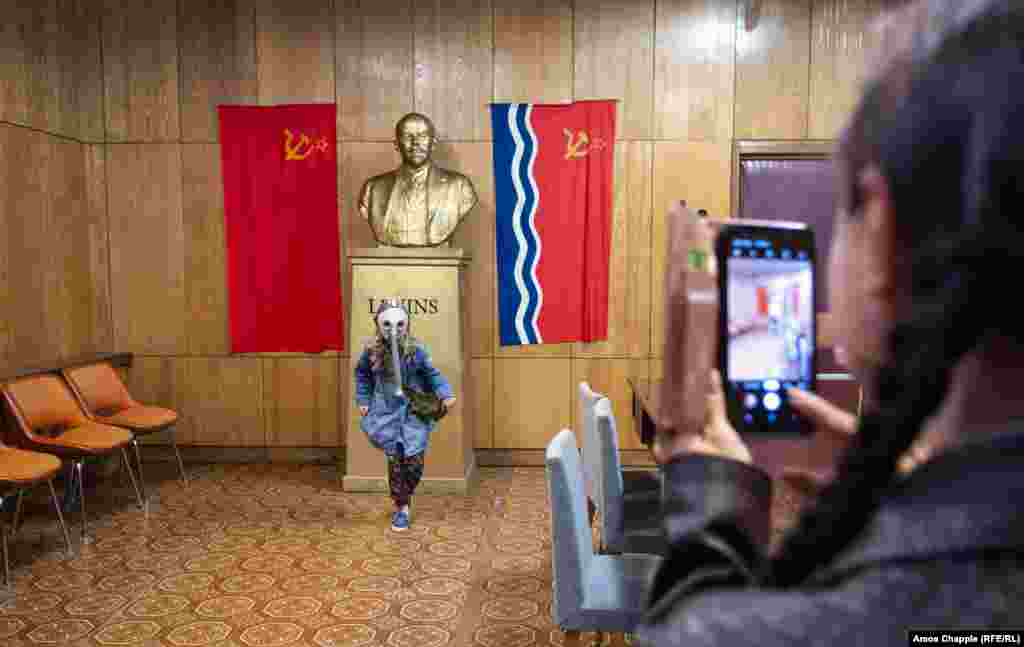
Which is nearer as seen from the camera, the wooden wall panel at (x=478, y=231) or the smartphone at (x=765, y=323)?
the smartphone at (x=765, y=323)

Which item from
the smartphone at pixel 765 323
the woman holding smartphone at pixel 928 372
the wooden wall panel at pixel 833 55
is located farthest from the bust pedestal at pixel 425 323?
the woman holding smartphone at pixel 928 372

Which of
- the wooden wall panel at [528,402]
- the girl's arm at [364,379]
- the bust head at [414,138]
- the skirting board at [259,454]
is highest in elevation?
the bust head at [414,138]

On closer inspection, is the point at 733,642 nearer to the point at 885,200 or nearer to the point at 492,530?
the point at 885,200

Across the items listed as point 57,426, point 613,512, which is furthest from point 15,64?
point 613,512

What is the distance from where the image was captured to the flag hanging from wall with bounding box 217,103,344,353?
5.14 m

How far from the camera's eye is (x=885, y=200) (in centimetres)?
41

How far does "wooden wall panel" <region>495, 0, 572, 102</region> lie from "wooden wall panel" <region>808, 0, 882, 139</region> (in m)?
1.80

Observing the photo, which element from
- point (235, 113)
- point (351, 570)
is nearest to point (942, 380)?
point (351, 570)

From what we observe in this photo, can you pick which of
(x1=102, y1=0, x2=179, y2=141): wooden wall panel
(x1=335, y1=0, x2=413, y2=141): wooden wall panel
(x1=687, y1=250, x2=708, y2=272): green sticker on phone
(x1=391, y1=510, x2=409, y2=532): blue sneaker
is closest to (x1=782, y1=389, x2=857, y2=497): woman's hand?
(x1=687, y1=250, x2=708, y2=272): green sticker on phone

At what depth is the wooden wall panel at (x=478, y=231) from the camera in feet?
16.8

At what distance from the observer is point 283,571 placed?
10.8ft

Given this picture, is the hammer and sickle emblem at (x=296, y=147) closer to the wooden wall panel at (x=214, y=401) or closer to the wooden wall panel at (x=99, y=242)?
the wooden wall panel at (x=99, y=242)

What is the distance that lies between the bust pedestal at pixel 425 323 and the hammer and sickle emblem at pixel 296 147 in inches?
44.4

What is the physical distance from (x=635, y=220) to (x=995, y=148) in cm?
487
